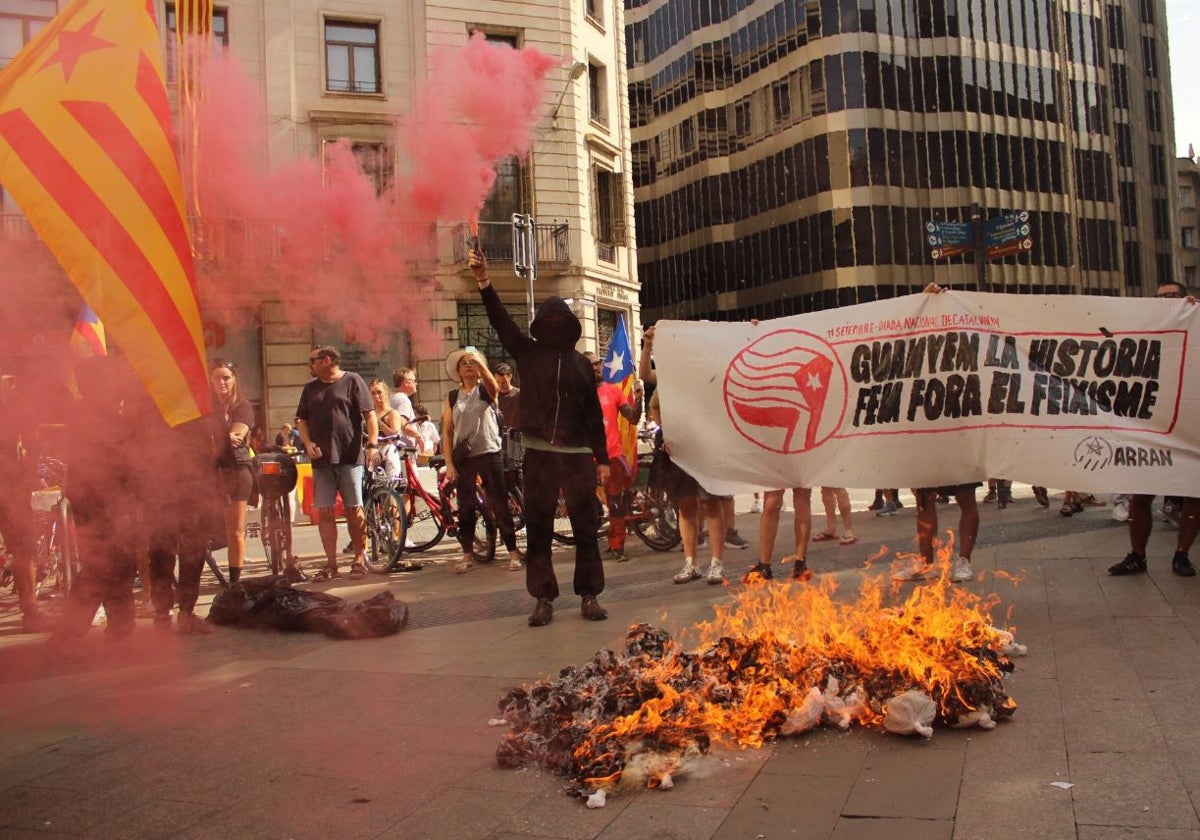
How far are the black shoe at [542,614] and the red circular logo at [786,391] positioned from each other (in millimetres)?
1943

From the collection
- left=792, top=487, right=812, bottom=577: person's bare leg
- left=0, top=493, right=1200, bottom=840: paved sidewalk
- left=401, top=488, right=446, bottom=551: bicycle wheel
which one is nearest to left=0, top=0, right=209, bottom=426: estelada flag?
left=0, top=493, right=1200, bottom=840: paved sidewalk

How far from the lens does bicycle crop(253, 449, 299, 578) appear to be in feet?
27.3

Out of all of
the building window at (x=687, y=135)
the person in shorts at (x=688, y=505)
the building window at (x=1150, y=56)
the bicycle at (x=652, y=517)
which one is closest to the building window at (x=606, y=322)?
the bicycle at (x=652, y=517)

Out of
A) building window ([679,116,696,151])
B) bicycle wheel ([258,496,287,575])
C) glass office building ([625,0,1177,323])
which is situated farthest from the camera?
building window ([679,116,696,151])

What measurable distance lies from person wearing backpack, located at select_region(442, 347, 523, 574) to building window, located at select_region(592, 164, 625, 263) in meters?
1.92

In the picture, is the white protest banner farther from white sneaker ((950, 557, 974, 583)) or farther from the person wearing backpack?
the person wearing backpack

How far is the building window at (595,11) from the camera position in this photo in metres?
9.09

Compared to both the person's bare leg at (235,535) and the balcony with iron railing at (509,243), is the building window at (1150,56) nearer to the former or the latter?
the balcony with iron railing at (509,243)

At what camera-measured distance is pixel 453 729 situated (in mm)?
4105

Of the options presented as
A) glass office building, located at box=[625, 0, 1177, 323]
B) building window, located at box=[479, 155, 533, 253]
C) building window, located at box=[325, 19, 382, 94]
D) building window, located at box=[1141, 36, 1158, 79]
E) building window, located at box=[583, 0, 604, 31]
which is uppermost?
building window, located at box=[1141, 36, 1158, 79]

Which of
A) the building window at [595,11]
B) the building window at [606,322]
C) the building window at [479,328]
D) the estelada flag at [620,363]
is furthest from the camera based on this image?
the building window at [606,322]

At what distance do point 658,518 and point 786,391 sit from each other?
2738mm

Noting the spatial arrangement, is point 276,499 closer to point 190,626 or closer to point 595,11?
point 190,626

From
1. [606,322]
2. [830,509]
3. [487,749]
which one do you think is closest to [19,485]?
[487,749]
